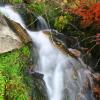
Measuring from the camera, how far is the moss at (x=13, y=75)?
5.71m

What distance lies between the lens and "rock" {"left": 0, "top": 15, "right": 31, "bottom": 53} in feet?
21.3

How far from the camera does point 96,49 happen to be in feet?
32.5

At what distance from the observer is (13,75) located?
19.8 feet

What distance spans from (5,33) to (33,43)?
1.28 meters

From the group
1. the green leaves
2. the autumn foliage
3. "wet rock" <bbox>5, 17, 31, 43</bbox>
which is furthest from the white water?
the green leaves

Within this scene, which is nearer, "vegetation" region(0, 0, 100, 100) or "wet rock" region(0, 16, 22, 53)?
"vegetation" region(0, 0, 100, 100)

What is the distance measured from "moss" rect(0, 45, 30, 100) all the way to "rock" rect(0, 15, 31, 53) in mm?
122

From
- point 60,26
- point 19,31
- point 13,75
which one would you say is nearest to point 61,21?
point 60,26

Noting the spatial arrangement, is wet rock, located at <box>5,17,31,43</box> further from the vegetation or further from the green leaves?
the green leaves

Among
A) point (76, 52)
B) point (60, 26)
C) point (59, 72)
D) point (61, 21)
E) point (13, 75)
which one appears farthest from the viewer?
point (61, 21)

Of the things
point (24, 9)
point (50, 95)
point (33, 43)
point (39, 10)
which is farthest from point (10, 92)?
point (39, 10)

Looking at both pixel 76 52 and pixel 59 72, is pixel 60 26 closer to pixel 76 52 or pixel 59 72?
pixel 76 52

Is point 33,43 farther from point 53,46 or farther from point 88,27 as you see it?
point 88,27

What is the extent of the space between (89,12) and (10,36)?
9.24 ft
